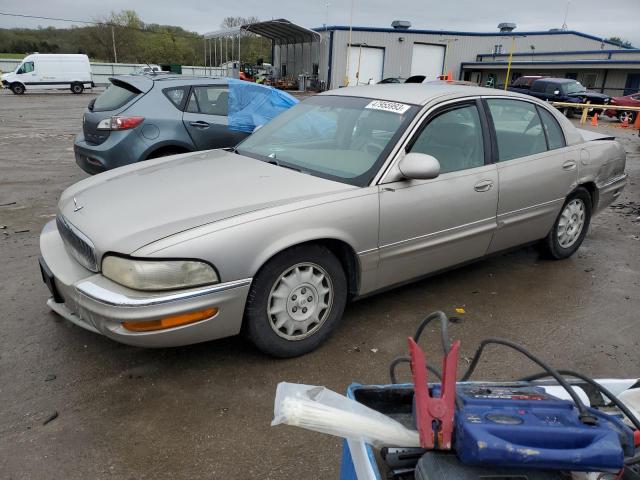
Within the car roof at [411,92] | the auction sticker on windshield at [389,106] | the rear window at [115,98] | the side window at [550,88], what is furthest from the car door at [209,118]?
the side window at [550,88]

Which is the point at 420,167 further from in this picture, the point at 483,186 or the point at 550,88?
the point at 550,88

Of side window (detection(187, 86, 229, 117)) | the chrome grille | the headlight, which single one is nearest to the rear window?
side window (detection(187, 86, 229, 117))

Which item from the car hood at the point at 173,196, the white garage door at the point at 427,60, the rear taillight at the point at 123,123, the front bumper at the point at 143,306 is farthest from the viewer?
the white garage door at the point at 427,60

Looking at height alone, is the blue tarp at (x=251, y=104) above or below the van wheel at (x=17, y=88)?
above

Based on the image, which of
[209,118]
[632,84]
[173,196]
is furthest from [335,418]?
[632,84]

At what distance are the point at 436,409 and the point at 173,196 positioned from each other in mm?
2134

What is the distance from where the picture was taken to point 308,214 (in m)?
2.88

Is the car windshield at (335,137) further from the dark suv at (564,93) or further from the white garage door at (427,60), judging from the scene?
the white garage door at (427,60)

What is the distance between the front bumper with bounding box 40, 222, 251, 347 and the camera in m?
2.48

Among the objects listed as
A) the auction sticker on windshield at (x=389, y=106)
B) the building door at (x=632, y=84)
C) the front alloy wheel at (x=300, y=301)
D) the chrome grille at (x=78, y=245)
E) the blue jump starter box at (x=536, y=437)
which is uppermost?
the building door at (x=632, y=84)

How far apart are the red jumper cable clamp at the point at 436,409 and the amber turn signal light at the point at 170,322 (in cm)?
147

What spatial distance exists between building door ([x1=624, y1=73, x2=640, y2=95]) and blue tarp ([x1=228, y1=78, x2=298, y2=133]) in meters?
29.1

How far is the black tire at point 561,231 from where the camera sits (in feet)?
15.1

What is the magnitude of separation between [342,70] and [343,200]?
32.7m
